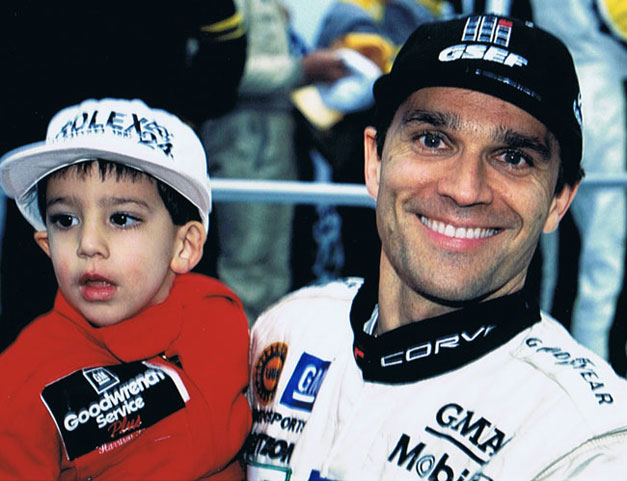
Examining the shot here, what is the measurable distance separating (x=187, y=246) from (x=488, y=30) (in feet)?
2.45

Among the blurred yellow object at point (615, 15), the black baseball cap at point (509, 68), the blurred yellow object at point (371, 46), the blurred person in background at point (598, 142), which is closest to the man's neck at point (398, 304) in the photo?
the black baseball cap at point (509, 68)

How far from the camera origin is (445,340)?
4.25 ft

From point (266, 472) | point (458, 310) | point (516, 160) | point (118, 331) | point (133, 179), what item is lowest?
point (266, 472)

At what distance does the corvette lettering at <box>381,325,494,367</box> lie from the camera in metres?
1.29

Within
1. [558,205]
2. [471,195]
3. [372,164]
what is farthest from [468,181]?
[372,164]

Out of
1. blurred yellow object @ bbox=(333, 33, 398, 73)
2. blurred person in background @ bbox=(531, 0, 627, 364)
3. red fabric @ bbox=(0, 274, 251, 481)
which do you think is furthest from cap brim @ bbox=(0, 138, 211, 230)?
blurred person in background @ bbox=(531, 0, 627, 364)

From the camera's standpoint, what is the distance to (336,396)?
1.40 m

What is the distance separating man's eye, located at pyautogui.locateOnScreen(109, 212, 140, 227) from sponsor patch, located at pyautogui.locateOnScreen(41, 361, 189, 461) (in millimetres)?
266

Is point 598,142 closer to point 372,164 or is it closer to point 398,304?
point 372,164

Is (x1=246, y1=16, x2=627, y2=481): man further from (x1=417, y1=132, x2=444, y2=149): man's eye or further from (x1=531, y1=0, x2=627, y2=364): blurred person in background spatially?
(x1=531, y1=0, x2=627, y2=364): blurred person in background

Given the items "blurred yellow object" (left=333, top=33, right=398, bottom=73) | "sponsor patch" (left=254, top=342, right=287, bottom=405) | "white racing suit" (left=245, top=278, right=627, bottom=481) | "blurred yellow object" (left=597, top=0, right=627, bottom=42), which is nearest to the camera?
"white racing suit" (left=245, top=278, right=627, bottom=481)

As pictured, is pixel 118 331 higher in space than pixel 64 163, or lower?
lower

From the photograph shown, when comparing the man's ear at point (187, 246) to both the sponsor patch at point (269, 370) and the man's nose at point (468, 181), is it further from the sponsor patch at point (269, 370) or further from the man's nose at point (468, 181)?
the man's nose at point (468, 181)

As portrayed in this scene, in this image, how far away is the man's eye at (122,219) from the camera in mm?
1468
